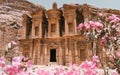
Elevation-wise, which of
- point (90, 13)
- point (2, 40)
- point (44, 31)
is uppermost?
point (90, 13)

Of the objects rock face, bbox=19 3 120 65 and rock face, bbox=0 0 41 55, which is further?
rock face, bbox=0 0 41 55

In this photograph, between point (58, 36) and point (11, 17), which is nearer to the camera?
point (58, 36)

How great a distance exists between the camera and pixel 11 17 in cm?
4388

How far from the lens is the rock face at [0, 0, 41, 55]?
40062 millimetres

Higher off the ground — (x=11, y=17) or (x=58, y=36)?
(x=11, y=17)

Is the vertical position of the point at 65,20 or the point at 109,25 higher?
the point at 109,25

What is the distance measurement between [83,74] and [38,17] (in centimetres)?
2754

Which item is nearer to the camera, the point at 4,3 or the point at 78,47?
the point at 78,47

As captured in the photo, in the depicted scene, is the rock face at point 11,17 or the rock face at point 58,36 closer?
the rock face at point 58,36

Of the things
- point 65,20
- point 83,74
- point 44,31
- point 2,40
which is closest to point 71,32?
point 65,20

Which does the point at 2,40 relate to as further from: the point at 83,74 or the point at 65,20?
the point at 83,74

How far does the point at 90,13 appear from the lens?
2805 centimetres

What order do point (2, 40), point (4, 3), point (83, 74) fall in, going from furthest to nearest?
1. point (4, 3)
2. point (2, 40)
3. point (83, 74)

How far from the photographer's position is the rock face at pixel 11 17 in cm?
4006
